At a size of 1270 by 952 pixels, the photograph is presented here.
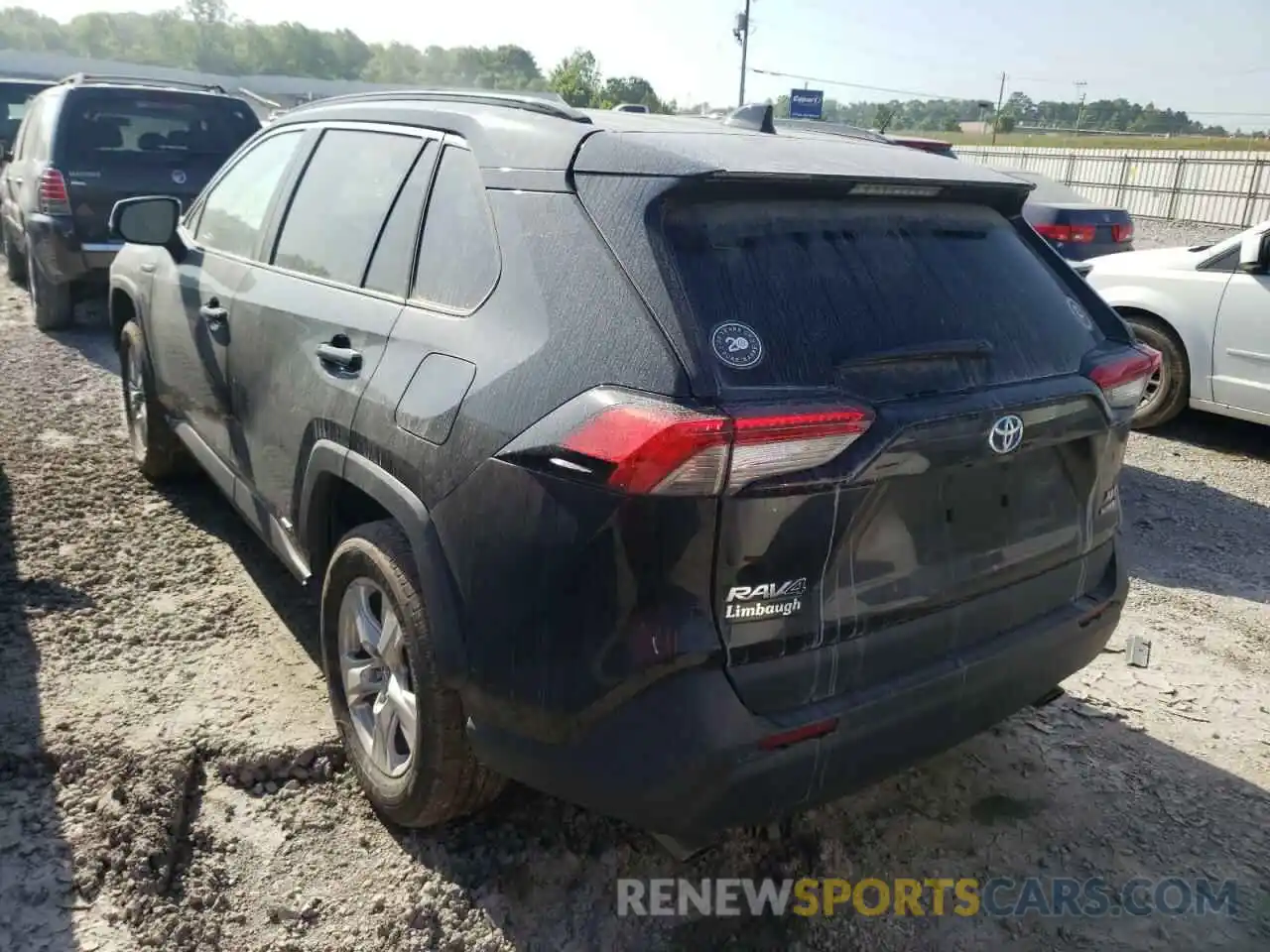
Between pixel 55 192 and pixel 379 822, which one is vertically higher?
pixel 55 192

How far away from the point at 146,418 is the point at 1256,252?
20.7 feet

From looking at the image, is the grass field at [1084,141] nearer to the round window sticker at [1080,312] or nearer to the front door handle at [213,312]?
the front door handle at [213,312]

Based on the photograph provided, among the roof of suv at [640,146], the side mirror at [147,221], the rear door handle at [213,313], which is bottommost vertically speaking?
the rear door handle at [213,313]

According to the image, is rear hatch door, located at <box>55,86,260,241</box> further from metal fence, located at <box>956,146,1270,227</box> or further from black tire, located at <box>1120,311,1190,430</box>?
metal fence, located at <box>956,146,1270,227</box>

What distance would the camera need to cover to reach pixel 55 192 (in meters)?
7.83

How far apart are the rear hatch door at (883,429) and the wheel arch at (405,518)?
25.5 inches

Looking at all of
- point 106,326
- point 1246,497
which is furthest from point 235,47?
point 1246,497

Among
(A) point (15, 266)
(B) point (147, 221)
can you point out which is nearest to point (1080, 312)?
(B) point (147, 221)

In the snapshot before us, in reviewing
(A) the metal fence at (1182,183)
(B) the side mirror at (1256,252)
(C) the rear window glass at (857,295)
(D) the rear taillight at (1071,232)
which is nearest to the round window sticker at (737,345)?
(C) the rear window glass at (857,295)

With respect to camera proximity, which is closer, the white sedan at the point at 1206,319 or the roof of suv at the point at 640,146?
the roof of suv at the point at 640,146

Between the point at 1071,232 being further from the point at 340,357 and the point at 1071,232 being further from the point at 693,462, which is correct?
the point at 693,462

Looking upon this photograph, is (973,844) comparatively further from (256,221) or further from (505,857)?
(256,221)

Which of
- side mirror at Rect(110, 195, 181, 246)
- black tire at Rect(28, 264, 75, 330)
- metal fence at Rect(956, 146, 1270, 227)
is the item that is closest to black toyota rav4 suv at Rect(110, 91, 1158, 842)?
side mirror at Rect(110, 195, 181, 246)

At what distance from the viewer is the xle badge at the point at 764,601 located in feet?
6.42
